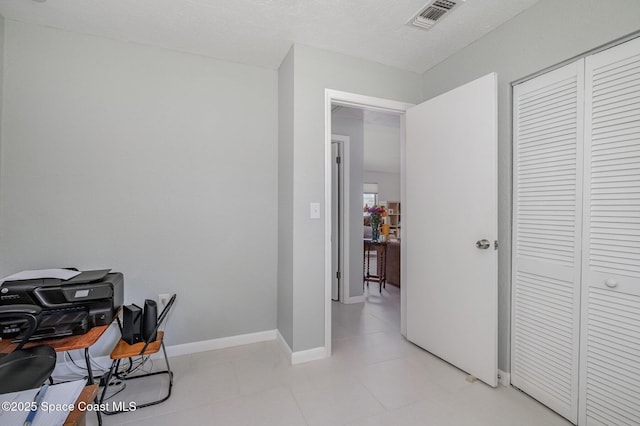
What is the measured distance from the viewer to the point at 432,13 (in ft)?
6.51

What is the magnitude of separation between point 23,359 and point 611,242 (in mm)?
2868

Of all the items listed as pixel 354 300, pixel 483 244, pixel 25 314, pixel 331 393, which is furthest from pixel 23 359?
pixel 354 300

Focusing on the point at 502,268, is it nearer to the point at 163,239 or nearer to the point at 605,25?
the point at 605,25

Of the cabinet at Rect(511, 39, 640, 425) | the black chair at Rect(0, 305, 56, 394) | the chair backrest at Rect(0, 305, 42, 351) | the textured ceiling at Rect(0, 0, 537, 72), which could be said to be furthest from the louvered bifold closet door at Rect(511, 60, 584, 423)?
the chair backrest at Rect(0, 305, 42, 351)

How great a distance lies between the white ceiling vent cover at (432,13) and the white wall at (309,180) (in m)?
0.66

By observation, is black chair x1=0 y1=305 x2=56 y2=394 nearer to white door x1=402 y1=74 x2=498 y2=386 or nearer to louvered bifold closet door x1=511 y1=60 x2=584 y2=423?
white door x1=402 y1=74 x2=498 y2=386

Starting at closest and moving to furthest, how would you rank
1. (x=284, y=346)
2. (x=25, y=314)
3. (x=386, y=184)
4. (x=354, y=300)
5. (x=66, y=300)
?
(x=25, y=314) → (x=66, y=300) → (x=284, y=346) → (x=354, y=300) → (x=386, y=184)

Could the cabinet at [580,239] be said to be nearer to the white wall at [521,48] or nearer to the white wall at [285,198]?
the white wall at [521,48]

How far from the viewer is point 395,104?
8.99 ft

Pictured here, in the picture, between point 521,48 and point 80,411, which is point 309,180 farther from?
point 80,411

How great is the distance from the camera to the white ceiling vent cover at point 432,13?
1.88 metres

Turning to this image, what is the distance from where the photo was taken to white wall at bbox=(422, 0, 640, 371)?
1581 millimetres

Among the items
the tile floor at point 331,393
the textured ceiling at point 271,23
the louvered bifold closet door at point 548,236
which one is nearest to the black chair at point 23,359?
the tile floor at point 331,393

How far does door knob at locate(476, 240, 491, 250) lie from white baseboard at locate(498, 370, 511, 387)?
2.98 ft
